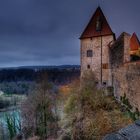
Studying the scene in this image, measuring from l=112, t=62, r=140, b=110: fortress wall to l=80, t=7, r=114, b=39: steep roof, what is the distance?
673 cm

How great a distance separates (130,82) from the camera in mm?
15453

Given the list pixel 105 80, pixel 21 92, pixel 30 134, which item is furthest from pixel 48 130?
pixel 21 92

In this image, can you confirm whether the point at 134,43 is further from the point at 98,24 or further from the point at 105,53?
the point at 105,53

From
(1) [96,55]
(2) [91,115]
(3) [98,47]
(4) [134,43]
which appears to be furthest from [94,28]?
(2) [91,115]

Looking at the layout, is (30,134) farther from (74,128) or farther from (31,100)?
(74,128)

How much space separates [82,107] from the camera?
17.2m

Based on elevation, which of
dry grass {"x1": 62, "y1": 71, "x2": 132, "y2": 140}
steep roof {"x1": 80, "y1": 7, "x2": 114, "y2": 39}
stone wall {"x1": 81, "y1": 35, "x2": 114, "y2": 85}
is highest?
steep roof {"x1": 80, "y1": 7, "x2": 114, "y2": 39}

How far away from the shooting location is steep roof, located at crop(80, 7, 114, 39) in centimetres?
2528

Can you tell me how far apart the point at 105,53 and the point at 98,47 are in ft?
3.44

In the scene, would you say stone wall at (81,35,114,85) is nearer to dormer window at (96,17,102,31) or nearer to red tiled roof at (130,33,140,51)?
dormer window at (96,17,102,31)

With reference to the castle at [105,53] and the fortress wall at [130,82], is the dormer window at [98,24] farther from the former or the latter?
the fortress wall at [130,82]

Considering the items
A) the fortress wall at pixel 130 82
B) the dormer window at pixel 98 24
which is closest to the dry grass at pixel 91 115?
the fortress wall at pixel 130 82

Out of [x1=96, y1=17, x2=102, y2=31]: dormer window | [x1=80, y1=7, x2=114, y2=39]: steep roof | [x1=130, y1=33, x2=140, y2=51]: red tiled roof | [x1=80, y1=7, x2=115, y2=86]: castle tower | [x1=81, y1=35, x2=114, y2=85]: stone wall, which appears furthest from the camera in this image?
[x1=130, y1=33, x2=140, y2=51]: red tiled roof

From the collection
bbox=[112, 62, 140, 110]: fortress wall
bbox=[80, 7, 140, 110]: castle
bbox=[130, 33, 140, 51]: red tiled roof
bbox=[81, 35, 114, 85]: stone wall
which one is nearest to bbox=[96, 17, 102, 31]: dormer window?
bbox=[80, 7, 140, 110]: castle
